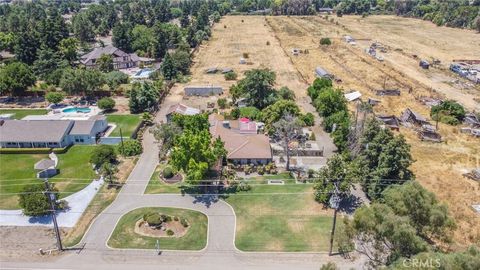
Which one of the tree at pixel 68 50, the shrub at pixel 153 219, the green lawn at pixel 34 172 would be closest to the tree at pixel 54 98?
the green lawn at pixel 34 172

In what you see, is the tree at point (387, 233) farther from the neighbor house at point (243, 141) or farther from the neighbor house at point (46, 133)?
the neighbor house at point (46, 133)

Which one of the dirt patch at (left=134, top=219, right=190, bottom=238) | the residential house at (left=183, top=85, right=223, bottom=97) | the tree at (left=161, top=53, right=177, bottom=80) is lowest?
the dirt patch at (left=134, top=219, right=190, bottom=238)

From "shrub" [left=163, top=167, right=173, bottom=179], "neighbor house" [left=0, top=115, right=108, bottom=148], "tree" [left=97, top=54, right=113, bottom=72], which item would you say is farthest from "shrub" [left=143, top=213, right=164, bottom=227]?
"tree" [left=97, top=54, right=113, bottom=72]

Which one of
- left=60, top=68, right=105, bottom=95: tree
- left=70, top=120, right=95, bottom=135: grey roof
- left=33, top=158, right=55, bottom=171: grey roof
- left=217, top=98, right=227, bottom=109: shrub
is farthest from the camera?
left=217, top=98, right=227, bottom=109: shrub

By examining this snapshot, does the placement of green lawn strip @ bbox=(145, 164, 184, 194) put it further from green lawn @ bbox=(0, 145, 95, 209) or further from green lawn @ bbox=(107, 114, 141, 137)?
green lawn @ bbox=(107, 114, 141, 137)

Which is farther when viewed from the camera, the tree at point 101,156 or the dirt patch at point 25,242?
the tree at point 101,156

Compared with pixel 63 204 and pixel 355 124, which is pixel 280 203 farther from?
pixel 63 204

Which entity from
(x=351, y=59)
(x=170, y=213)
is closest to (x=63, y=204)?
(x=170, y=213)
